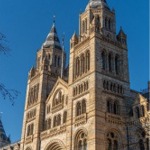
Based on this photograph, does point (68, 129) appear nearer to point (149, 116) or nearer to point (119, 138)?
point (119, 138)

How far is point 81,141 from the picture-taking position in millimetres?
44812

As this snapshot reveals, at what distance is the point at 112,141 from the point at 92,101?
618 centimetres

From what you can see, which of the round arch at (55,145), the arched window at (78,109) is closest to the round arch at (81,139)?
the arched window at (78,109)

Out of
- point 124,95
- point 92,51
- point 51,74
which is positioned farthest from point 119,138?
point 51,74

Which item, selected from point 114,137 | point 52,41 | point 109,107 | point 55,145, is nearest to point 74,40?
point 52,41

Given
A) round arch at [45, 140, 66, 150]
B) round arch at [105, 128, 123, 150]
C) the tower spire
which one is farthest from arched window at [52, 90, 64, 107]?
the tower spire

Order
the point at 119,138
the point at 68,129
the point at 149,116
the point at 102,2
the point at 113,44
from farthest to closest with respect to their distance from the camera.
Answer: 1. the point at 102,2
2. the point at 113,44
3. the point at 68,129
4. the point at 119,138
5. the point at 149,116

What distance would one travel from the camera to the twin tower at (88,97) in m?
44.1

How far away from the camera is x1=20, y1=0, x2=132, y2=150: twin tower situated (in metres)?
44.1

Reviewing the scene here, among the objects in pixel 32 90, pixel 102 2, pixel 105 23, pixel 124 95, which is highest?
pixel 102 2

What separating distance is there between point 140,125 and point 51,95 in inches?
783

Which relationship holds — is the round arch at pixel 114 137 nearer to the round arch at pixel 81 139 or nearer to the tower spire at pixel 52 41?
the round arch at pixel 81 139

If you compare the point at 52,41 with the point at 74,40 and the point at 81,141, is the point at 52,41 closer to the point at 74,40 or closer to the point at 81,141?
the point at 74,40

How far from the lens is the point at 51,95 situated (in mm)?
57281
